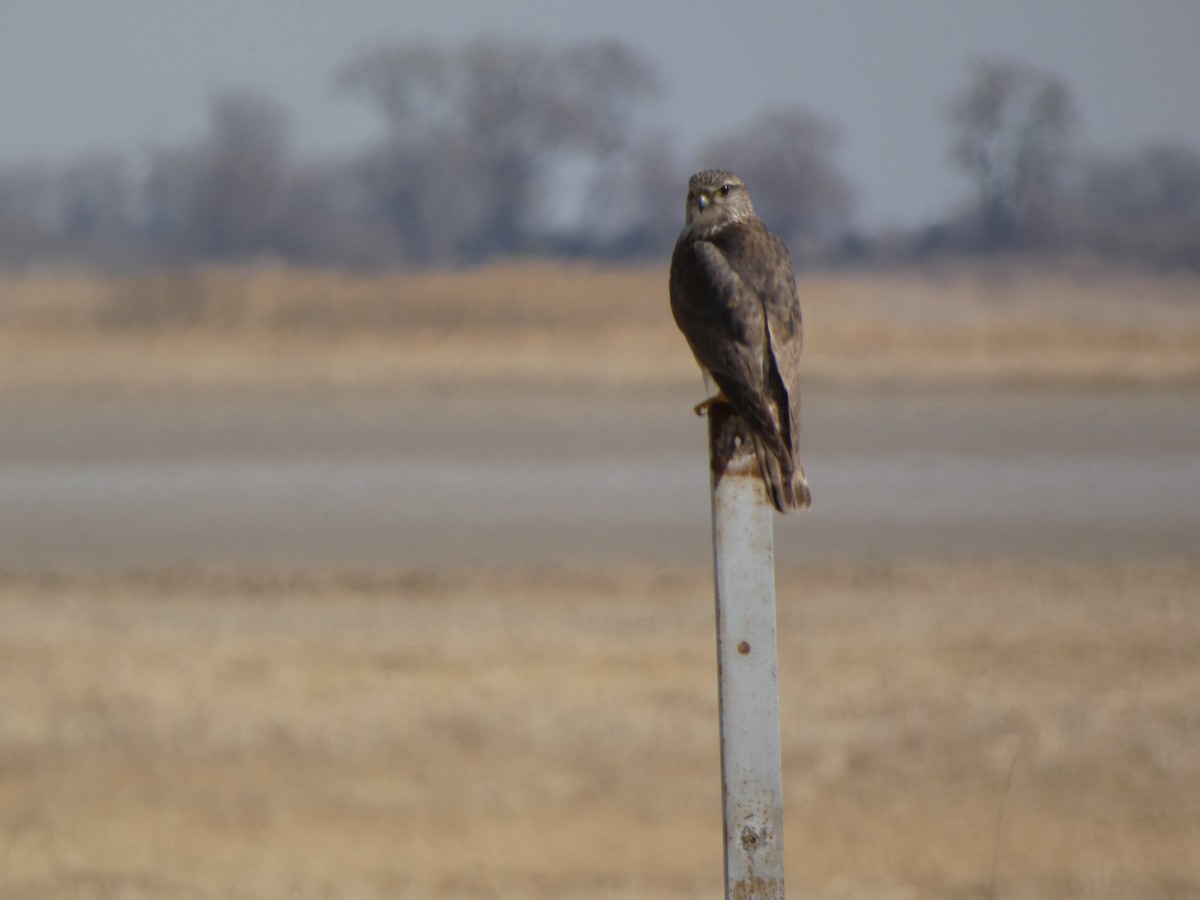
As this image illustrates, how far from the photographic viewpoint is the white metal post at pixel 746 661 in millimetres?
3176

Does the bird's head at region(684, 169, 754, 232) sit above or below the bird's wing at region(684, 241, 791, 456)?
above

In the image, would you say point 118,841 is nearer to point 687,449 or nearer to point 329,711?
point 329,711

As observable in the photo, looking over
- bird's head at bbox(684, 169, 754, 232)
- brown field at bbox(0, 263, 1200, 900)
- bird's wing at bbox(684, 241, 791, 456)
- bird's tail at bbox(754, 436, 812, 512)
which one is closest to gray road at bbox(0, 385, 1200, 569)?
brown field at bbox(0, 263, 1200, 900)

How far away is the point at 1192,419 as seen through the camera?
17656mm

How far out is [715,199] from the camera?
5.26m

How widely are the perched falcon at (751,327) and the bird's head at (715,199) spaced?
0.06 meters

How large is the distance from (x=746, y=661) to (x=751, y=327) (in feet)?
3.90

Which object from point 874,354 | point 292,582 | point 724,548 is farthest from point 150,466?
point 724,548

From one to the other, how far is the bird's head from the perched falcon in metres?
0.06

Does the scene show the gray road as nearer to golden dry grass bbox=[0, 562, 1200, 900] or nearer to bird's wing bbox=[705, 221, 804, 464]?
golden dry grass bbox=[0, 562, 1200, 900]

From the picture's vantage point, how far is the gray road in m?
12.5

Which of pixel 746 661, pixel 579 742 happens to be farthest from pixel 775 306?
pixel 579 742

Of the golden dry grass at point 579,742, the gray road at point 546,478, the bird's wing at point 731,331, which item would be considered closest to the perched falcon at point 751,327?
the bird's wing at point 731,331

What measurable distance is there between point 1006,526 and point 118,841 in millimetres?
7817
